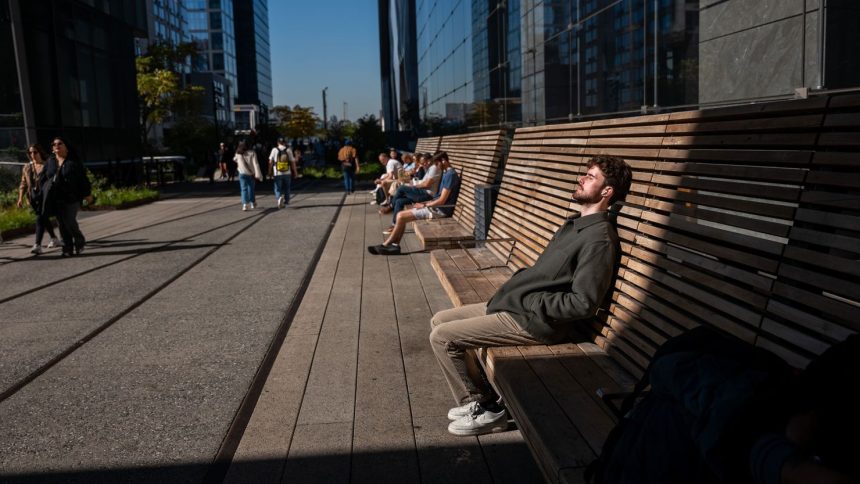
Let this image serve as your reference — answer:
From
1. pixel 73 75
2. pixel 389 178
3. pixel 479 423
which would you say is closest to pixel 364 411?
pixel 479 423

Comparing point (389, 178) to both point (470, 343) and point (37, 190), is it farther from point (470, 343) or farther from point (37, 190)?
point (470, 343)

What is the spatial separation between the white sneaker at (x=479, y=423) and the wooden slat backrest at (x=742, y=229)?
2.23ft

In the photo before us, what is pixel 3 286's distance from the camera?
9508 mm

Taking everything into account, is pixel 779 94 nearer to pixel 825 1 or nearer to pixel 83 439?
pixel 825 1

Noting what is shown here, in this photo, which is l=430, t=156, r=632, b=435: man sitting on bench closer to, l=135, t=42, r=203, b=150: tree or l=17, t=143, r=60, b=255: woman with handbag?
l=17, t=143, r=60, b=255: woman with handbag

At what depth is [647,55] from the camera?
8.19 metres

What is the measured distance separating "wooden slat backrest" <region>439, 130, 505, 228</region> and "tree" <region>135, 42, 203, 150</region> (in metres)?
39.5

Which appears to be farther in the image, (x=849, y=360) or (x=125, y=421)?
(x=125, y=421)

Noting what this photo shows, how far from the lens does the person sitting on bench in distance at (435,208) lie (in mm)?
11008

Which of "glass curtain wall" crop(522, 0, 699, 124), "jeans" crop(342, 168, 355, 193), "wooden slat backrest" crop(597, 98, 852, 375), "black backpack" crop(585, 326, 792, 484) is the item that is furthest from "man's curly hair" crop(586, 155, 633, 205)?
"jeans" crop(342, 168, 355, 193)

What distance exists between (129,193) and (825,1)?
21421 mm

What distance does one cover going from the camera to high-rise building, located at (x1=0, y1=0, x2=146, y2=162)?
25047 millimetres

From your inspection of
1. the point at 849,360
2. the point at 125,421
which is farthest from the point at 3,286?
the point at 849,360

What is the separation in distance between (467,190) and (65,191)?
19.7 ft
